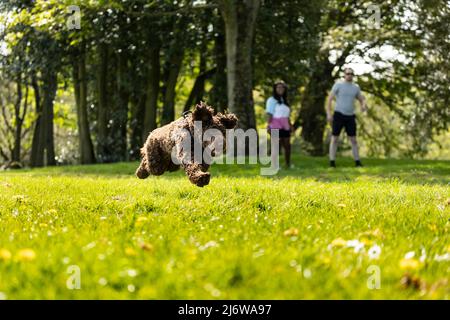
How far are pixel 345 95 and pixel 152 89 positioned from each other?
32.7ft

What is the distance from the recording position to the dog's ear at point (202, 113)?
21.1 ft

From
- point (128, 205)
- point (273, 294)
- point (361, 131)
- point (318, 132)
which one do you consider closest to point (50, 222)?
point (128, 205)

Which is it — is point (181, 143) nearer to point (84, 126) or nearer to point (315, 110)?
point (84, 126)

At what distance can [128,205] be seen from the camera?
5.32 metres

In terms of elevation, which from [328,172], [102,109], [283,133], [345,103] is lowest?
[328,172]

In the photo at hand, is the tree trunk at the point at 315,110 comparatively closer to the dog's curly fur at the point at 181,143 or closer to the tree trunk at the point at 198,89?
the tree trunk at the point at 198,89

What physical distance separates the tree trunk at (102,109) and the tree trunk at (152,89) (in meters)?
2.06

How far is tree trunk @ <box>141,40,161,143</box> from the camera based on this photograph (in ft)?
68.2

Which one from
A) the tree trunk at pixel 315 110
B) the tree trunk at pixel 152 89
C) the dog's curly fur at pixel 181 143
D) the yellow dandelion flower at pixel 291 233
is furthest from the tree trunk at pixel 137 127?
the yellow dandelion flower at pixel 291 233

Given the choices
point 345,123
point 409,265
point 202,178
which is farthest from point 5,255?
point 345,123

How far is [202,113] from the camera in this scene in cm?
649
